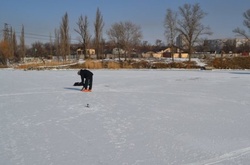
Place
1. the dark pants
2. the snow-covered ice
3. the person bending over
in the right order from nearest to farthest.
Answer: the snow-covered ice → the person bending over → the dark pants

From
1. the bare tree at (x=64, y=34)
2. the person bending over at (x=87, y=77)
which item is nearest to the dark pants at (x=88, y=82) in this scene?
the person bending over at (x=87, y=77)

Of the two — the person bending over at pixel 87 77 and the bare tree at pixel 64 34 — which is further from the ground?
the bare tree at pixel 64 34

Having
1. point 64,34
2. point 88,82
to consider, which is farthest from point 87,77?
point 64,34

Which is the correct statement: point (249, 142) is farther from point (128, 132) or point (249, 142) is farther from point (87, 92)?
point (87, 92)

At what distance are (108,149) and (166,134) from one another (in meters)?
1.31

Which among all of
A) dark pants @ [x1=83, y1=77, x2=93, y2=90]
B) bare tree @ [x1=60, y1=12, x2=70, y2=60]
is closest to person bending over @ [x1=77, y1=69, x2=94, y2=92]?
dark pants @ [x1=83, y1=77, x2=93, y2=90]

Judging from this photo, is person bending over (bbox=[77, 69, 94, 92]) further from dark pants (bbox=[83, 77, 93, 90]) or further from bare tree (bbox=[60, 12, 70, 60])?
bare tree (bbox=[60, 12, 70, 60])

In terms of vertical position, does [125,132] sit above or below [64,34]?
below

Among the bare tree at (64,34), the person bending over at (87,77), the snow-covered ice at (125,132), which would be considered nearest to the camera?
the snow-covered ice at (125,132)

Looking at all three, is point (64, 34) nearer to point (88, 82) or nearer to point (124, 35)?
point (124, 35)

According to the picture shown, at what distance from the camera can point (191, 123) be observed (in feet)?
20.4

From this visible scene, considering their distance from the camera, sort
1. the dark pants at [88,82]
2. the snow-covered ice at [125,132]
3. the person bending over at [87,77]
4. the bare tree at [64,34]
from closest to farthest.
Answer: the snow-covered ice at [125,132], the person bending over at [87,77], the dark pants at [88,82], the bare tree at [64,34]

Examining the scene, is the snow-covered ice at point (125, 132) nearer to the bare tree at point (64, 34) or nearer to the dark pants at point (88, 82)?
the dark pants at point (88, 82)

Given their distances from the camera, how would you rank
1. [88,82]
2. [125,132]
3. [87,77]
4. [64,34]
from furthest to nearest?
[64,34] → [88,82] → [87,77] → [125,132]
